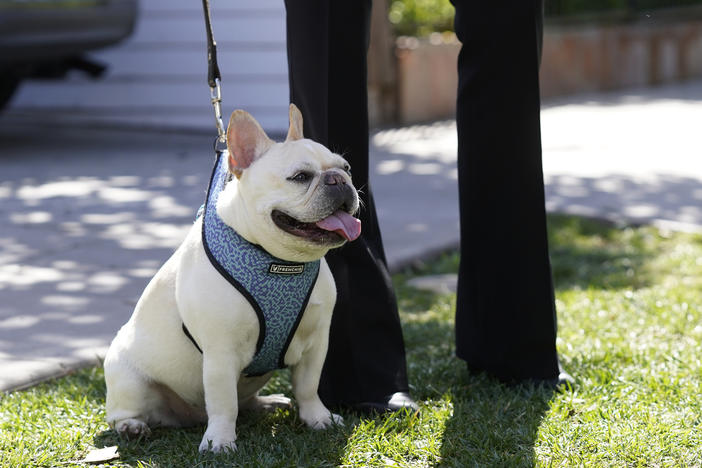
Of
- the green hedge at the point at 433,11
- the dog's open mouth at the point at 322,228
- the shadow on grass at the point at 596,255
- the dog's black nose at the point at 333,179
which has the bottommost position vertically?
the shadow on grass at the point at 596,255

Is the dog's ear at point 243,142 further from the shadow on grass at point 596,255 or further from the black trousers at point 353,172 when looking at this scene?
the shadow on grass at point 596,255

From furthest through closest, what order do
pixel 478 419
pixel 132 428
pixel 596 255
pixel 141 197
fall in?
pixel 141 197 → pixel 596 255 → pixel 478 419 → pixel 132 428

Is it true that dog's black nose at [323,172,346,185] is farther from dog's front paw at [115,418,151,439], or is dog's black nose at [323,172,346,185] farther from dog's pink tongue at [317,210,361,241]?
dog's front paw at [115,418,151,439]

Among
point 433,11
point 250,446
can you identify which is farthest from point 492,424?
point 433,11

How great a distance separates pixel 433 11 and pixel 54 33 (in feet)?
24.1

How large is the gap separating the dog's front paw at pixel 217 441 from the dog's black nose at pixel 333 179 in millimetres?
679

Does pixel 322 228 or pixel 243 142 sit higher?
pixel 243 142

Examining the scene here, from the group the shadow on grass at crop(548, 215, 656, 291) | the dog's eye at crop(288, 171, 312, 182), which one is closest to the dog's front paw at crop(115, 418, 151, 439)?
the dog's eye at crop(288, 171, 312, 182)

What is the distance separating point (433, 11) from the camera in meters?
13.6

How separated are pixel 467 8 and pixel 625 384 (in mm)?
1196

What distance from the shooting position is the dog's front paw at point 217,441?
242 centimetres

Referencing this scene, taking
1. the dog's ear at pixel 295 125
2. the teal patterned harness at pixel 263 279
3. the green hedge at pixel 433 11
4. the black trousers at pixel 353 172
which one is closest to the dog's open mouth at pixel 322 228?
the teal patterned harness at pixel 263 279

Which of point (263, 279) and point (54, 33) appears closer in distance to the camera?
point (263, 279)

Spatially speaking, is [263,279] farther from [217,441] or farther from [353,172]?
[353,172]
